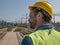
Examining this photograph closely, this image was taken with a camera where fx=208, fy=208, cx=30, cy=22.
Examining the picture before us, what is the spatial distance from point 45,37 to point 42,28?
15 cm

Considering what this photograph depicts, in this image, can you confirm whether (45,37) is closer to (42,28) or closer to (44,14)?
(42,28)

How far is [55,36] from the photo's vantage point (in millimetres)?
2324

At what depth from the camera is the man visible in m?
2.11

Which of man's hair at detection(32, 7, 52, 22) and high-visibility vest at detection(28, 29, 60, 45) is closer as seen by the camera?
high-visibility vest at detection(28, 29, 60, 45)

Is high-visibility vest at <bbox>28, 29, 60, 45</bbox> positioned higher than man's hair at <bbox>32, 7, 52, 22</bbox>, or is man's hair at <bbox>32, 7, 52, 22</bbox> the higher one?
man's hair at <bbox>32, 7, 52, 22</bbox>

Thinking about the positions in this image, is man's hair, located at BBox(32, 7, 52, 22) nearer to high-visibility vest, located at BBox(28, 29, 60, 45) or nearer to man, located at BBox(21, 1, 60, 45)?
man, located at BBox(21, 1, 60, 45)

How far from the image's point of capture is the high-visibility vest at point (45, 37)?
211 cm

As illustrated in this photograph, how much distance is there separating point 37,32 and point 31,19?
339mm

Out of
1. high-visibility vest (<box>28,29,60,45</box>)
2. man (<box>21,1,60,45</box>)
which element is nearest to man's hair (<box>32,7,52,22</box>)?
man (<box>21,1,60,45</box>)

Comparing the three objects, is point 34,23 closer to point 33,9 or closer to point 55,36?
point 33,9

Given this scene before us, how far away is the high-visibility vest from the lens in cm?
211

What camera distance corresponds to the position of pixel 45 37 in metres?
2.19

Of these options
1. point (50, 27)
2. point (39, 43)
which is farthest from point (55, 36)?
point (39, 43)

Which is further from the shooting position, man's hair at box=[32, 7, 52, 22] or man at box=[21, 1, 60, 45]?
man's hair at box=[32, 7, 52, 22]
